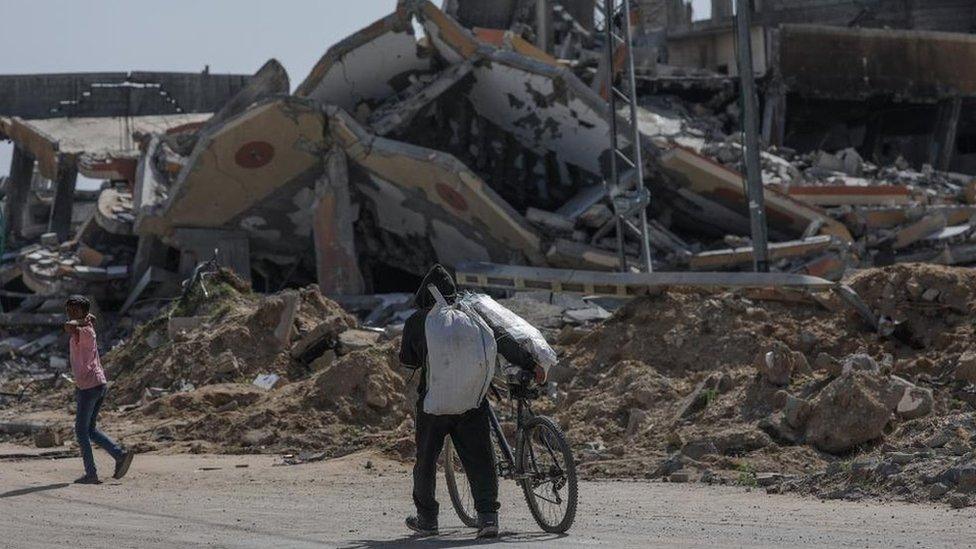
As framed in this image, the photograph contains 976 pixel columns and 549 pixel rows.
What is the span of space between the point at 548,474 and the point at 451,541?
22.2 inches

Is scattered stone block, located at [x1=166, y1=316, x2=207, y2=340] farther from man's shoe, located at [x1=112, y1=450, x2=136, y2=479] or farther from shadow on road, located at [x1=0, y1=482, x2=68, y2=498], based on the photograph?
shadow on road, located at [x1=0, y1=482, x2=68, y2=498]

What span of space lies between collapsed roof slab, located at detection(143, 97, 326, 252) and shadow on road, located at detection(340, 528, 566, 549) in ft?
62.0

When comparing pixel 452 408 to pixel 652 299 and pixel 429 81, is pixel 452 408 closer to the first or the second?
pixel 652 299

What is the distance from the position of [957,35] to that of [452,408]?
1555 inches

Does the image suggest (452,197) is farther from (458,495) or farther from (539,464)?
(539,464)

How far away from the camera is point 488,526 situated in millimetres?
9180

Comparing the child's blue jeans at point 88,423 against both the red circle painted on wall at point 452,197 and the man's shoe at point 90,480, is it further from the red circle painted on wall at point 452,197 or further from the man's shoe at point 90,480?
the red circle painted on wall at point 452,197

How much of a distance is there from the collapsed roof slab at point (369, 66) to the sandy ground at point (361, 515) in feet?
52.3

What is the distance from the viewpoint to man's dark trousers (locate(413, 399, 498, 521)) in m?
9.28

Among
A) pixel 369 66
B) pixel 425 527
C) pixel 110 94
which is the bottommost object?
→ pixel 425 527

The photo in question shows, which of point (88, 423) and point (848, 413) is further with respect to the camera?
point (88, 423)

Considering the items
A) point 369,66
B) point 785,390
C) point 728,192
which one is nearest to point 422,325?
point 785,390

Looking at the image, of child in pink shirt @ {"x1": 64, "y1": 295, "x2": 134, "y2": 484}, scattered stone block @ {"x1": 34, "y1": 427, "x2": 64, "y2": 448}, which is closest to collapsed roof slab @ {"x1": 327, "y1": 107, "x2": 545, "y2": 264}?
scattered stone block @ {"x1": 34, "y1": 427, "x2": 64, "y2": 448}

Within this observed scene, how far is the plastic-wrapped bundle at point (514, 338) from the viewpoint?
9.28 m
